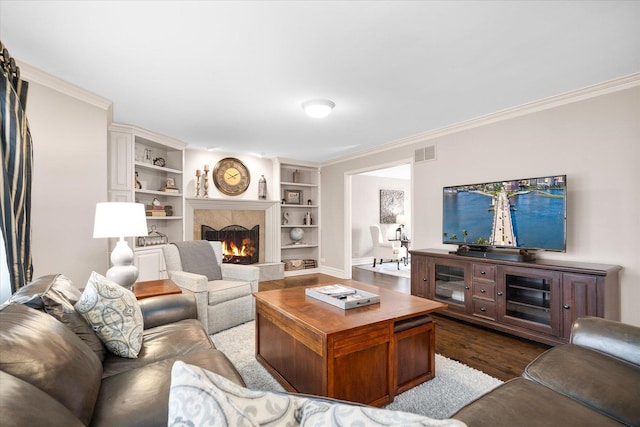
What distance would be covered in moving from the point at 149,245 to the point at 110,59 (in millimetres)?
2739

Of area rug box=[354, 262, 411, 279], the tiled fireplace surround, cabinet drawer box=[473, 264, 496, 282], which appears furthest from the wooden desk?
area rug box=[354, 262, 411, 279]

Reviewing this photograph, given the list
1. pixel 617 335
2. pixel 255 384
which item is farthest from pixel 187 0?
pixel 617 335

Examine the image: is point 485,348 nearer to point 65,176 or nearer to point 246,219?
point 65,176

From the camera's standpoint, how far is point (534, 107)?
10.6 ft

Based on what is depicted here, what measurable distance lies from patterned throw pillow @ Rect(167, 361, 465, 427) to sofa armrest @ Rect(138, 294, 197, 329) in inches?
71.0

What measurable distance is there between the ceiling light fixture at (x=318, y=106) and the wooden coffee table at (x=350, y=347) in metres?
1.96

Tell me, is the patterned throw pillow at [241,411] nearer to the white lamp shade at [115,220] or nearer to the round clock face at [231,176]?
the white lamp shade at [115,220]

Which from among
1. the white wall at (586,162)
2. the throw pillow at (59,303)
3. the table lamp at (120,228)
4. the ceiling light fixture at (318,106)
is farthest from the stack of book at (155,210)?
the white wall at (586,162)

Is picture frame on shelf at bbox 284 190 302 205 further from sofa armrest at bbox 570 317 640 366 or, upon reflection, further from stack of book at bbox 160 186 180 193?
sofa armrest at bbox 570 317 640 366

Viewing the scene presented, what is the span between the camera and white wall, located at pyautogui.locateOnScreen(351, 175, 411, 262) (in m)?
7.70

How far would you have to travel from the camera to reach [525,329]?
2.88 metres

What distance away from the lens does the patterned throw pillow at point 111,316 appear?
1.51 meters

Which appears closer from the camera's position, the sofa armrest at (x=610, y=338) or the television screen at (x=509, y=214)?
the sofa armrest at (x=610, y=338)

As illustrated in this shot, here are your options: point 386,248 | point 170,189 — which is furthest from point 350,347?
point 386,248
